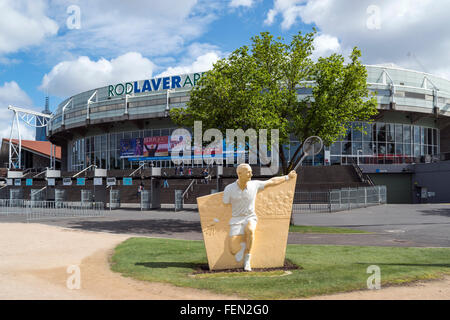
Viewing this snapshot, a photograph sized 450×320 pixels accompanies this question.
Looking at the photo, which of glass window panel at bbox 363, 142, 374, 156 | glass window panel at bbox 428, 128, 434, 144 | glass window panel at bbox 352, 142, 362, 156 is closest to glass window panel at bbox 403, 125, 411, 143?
glass window panel at bbox 428, 128, 434, 144

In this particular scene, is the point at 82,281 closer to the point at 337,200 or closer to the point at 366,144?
the point at 337,200

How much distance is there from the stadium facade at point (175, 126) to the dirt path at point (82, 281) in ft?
96.0

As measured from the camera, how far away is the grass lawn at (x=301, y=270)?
268 inches

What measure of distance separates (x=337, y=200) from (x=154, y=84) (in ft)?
96.5

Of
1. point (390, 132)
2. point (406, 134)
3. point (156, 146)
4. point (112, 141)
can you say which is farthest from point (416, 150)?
point (112, 141)

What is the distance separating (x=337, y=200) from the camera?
2669 cm

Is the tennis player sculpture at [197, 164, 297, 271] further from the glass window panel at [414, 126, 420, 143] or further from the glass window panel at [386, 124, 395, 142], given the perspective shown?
the glass window panel at [414, 126, 420, 143]

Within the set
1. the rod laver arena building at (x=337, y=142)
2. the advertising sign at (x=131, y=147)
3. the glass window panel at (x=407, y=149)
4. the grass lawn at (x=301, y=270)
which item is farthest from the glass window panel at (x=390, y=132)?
the grass lawn at (x=301, y=270)

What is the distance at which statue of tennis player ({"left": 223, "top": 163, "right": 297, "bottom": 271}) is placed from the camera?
8.23 m

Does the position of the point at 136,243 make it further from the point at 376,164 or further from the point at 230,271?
the point at 376,164

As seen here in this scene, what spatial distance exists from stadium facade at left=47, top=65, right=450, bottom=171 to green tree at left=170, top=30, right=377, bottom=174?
20.9 metres

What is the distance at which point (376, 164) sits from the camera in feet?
138
